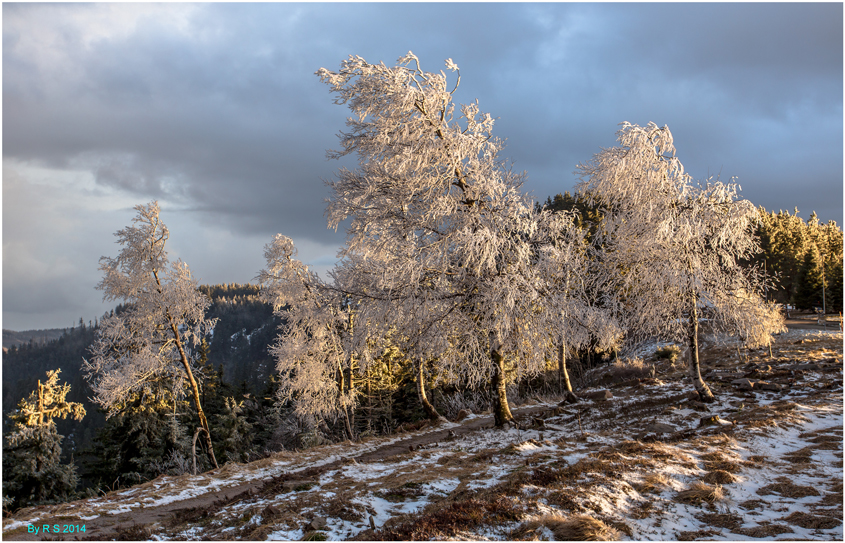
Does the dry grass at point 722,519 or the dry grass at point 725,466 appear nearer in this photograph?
the dry grass at point 722,519

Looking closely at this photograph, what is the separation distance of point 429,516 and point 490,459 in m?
3.61

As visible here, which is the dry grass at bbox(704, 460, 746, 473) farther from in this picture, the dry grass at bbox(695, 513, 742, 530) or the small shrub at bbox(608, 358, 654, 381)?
the small shrub at bbox(608, 358, 654, 381)

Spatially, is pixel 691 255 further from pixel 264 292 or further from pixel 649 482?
pixel 264 292

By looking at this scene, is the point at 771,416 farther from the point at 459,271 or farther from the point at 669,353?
the point at 669,353

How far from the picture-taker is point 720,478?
6379mm

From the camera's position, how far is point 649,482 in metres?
6.13

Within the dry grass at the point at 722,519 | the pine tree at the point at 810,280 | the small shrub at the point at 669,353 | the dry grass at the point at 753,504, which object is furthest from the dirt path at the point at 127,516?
the pine tree at the point at 810,280

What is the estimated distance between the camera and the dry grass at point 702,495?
18.6 feet

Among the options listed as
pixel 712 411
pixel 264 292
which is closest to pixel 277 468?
pixel 264 292

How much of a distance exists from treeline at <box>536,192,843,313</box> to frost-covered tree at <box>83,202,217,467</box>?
118 ft

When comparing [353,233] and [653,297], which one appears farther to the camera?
[653,297]

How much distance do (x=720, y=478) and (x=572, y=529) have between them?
326cm

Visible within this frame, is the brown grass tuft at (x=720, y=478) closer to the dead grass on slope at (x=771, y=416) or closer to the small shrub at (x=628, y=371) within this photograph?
the dead grass on slope at (x=771, y=416)

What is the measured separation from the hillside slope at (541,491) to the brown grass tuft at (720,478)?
20mm
